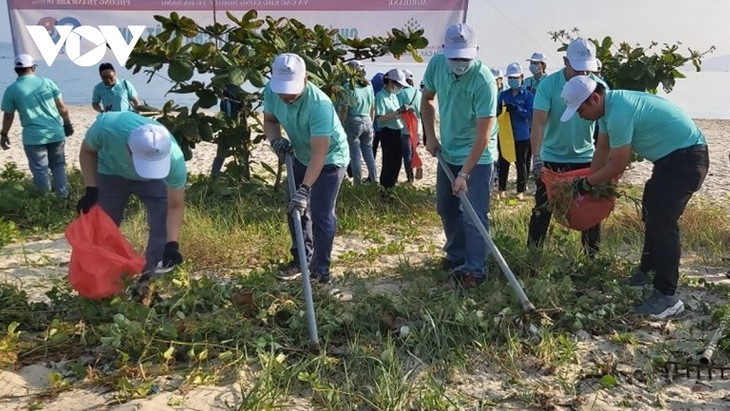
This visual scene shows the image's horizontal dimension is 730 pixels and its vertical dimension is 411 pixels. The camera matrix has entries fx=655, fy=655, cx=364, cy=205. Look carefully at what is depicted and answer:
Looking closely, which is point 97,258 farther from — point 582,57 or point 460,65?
point 582,57

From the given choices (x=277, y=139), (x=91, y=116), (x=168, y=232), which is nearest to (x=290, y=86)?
(x=277, y=139)

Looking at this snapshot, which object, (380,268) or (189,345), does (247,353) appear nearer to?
(189,345)

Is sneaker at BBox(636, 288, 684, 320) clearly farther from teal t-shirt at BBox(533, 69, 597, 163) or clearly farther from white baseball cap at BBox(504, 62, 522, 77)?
white baseball cap at BBox(504, 62, 522, 77)

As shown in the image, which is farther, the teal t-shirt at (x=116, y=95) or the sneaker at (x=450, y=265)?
the teal t-shirt at (x=116, y=95)

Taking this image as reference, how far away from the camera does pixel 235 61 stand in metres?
5.42

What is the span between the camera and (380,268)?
4.54m

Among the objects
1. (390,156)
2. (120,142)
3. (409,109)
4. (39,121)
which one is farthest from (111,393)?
(409,109)

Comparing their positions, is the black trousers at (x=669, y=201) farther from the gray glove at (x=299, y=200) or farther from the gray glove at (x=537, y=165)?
the gray glove at (x=299, y=200)

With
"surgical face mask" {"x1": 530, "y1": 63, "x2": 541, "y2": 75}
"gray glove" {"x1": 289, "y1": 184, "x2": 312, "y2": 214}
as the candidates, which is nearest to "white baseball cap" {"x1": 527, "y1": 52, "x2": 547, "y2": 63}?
"surgical face mask" {"x1": 530, "y1": 63, "x2": 541, "y2": 75}

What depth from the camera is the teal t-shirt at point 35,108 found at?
620 cm

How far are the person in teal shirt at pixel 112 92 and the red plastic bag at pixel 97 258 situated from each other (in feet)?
12.8

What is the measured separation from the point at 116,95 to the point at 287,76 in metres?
4.10

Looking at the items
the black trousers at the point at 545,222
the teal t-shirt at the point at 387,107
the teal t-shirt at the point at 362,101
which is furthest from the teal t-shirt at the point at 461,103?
the teal t-shirt at the point at 387,107

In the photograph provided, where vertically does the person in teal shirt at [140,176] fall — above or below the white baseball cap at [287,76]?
below
